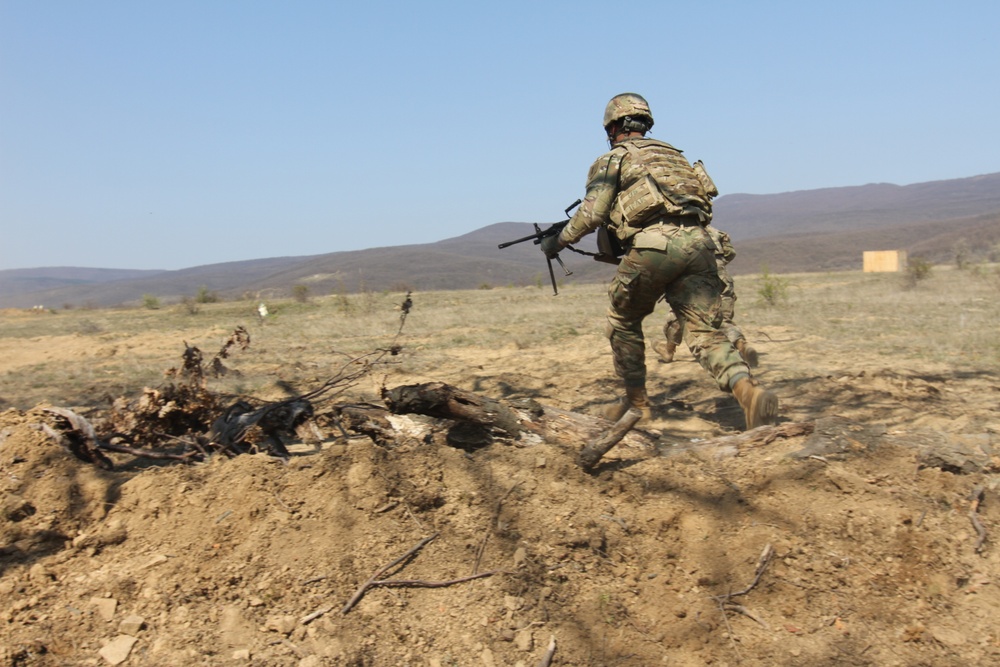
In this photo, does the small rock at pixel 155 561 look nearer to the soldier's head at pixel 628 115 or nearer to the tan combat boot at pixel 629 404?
the tan combat boot at pixel 629 404

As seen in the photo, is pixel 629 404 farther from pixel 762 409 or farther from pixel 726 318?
pixel 726 318

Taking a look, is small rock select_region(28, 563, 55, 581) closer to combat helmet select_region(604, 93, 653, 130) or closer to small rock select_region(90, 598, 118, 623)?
small rock select_region(90, 598, 118, 623)

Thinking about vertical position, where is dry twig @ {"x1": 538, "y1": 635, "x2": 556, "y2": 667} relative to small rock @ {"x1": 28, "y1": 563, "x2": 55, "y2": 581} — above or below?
below

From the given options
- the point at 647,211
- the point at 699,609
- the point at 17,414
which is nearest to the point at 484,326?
the point at 647,211

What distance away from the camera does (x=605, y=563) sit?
2.81m

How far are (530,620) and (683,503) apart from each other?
35.4 inches

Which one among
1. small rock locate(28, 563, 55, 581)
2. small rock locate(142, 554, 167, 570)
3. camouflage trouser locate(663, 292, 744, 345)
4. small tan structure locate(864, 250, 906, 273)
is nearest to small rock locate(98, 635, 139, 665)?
small rock locate(142, 554, 167, 570)

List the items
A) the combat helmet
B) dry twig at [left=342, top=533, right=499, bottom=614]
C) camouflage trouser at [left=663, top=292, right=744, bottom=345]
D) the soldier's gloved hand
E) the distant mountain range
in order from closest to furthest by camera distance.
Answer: dry twig at [left=342, top=533, right=499, bottom=614], the combat helmet, the soldier's gloved hand, camouflage trouser at [left=663, top=292, right=744, bottom=345], the distant mountain range

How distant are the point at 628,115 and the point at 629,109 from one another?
1.7 inches

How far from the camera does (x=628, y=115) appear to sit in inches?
184

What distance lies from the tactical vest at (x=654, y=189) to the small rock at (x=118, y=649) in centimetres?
320

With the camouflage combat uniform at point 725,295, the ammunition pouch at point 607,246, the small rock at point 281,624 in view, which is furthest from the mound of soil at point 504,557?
the camouflage combat uniform at point 725,295

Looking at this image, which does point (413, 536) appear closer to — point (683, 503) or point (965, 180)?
point (683, 503)

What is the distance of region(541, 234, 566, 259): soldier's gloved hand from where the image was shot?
4.93 m
